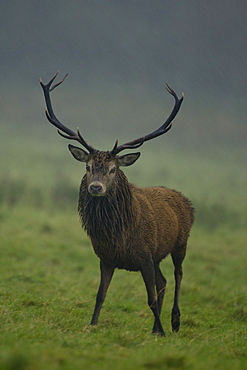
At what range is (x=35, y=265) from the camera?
51.2 ft

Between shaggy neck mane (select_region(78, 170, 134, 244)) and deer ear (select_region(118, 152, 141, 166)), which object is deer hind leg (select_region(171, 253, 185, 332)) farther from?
deer ear (select_region(118, 152, 141, 166))

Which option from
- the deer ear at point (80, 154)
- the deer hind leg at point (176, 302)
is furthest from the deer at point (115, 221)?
the deer hind leg at point (176, 302)

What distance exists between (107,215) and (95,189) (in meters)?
0.52

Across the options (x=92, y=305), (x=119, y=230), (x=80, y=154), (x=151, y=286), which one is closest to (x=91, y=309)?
(x=92, y=305)

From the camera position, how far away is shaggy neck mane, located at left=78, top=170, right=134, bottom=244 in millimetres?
9000

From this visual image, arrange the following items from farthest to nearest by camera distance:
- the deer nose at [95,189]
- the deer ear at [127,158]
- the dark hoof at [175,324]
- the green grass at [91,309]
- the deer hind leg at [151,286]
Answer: the dark hoof at [175,324], the deer ear at [127,158], the deer hind leg at [151,286], the deer nose at [95,189], the green grass at [91,309]

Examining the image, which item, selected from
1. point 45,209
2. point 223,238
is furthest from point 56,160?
point 223,238

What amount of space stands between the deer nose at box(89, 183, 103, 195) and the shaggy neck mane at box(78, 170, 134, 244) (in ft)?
1.09

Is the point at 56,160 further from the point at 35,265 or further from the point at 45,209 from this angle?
the point at 35,265

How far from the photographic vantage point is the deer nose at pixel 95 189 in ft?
28.6

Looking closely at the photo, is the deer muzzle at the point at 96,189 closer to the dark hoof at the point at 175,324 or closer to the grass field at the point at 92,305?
the grass field at the point at 92,305

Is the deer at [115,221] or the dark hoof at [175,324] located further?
the dark hoof at [175,324]

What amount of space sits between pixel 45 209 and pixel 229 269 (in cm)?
1522

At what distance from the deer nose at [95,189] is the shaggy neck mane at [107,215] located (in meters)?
0.33
